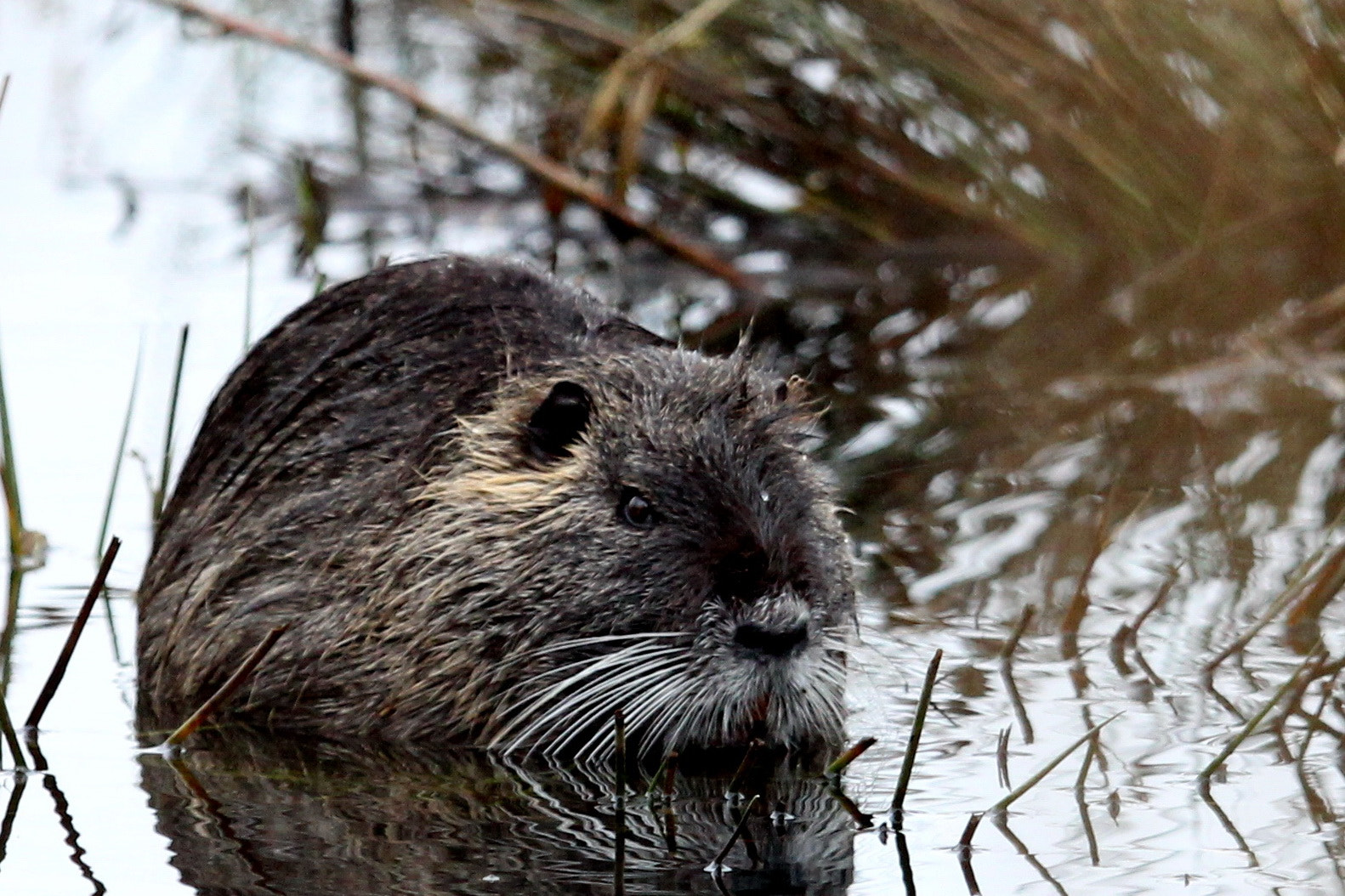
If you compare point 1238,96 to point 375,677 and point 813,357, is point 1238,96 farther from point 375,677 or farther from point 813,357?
point 375,677

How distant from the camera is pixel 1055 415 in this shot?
251 inches

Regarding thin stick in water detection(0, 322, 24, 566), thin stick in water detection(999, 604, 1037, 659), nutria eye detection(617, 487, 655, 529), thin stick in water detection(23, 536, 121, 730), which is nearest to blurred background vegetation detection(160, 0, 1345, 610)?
thin stick in water detection(999, 604, 1037, 659)

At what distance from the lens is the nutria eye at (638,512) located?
371 cm

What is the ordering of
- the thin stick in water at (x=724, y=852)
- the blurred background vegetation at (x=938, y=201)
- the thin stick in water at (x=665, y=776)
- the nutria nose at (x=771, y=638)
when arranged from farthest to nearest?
the blurred background vegetation at (x=938, y=201) < the nutria nose at (x=771, y=638) < the thin stick in water at (x=665, y=776) < the thin stick in water at (x=724, y=852)

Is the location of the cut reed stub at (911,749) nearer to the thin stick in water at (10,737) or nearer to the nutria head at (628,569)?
the nutria head at (628,569)

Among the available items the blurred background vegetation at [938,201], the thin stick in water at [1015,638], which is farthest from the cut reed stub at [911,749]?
the blurred background vegetation at [938,201]

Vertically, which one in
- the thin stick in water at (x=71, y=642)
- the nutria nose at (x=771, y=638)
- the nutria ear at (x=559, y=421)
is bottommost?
the thin stick in water at (x=71, y=642)

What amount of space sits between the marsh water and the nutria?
0.43 ft

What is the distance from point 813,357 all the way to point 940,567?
2157 mm

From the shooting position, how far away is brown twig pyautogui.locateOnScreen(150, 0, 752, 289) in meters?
6.82

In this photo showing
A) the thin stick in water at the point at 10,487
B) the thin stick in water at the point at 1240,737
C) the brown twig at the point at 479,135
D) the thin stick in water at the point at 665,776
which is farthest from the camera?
the brown twig at the point at 479,135

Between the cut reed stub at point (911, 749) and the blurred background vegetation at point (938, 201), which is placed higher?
the blurred background vegetation at point (938, 201)

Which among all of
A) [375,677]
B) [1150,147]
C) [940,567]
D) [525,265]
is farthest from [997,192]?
[375,677]

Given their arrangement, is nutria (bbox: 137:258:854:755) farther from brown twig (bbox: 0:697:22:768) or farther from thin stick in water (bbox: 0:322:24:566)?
brown twig (bbox: 0:697:22:768)
